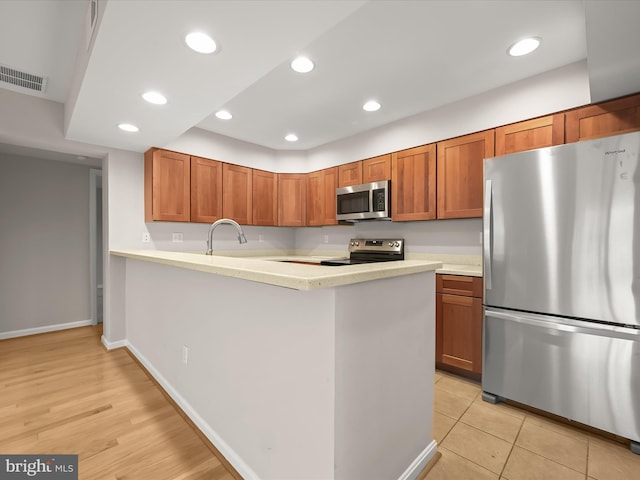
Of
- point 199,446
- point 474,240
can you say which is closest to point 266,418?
point 199,446

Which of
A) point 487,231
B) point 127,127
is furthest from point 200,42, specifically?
point 487,231

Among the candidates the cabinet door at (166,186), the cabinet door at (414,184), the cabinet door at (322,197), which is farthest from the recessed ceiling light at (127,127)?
the cabinet door at (414,184)

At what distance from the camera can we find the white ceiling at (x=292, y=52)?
4.40 feet

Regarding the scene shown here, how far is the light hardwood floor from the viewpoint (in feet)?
4.83

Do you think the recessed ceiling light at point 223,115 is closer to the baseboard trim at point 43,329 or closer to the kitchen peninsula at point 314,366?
the kitchen peninsula at point 314,366

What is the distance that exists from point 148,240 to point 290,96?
221cm

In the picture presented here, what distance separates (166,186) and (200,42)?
2.01 m

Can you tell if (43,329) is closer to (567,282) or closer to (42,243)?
(42,243)

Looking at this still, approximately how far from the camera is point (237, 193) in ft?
12.4

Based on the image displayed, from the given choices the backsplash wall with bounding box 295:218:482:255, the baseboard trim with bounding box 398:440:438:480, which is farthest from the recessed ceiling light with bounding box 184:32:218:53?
the backsplash wall with bounding box 295:218:482:255

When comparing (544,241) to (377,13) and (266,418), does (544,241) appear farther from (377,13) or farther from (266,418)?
(266,418)

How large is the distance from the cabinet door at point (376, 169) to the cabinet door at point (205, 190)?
1788 mm

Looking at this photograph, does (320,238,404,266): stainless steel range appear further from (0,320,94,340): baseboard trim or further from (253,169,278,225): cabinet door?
(0,320,94,340): baseboard trim

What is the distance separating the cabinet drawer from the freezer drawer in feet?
0.91
